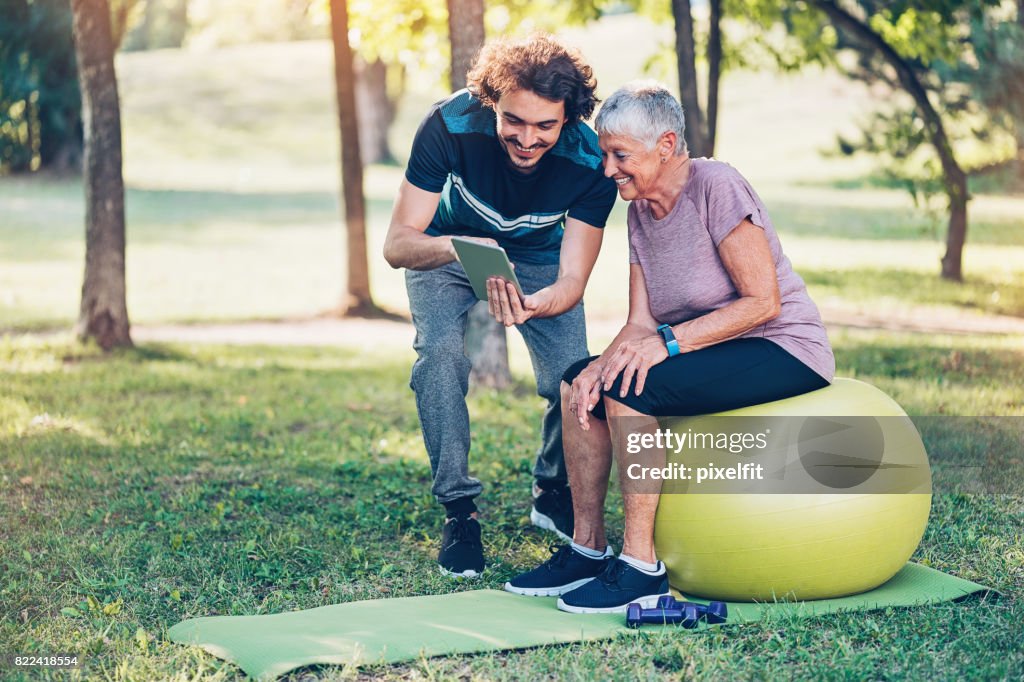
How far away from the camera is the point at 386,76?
36125mm

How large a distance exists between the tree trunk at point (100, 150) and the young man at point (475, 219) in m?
5.10

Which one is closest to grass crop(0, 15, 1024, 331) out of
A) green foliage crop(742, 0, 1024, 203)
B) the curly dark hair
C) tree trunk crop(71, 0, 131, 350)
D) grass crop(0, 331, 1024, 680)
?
green foliage crop(742, 0, 1024, 203)

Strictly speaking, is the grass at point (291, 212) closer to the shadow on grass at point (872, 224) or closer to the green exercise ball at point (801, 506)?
the shadow on grass at point (872, 224)

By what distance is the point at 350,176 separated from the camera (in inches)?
478

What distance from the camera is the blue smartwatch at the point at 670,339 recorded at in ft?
13.6

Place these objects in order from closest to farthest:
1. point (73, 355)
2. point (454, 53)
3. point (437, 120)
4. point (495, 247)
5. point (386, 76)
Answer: point (495, 247) → point (437, 120) → point (454, 53) → point (73, 355) → point (386, 76)

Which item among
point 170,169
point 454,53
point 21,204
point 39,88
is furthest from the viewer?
point 170,169

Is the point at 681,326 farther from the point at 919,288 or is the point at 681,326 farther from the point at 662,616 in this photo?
the point at 919,288

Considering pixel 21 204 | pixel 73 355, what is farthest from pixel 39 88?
pixel 73 355

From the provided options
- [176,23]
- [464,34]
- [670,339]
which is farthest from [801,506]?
[176,23]

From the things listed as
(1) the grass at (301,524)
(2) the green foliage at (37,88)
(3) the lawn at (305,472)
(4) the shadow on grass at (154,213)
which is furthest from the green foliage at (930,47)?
(2) the green foliage at (37,88)

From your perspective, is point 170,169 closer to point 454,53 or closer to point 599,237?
point 454,53

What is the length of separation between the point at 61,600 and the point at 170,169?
27408 mm

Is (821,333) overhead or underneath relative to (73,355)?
overhead
